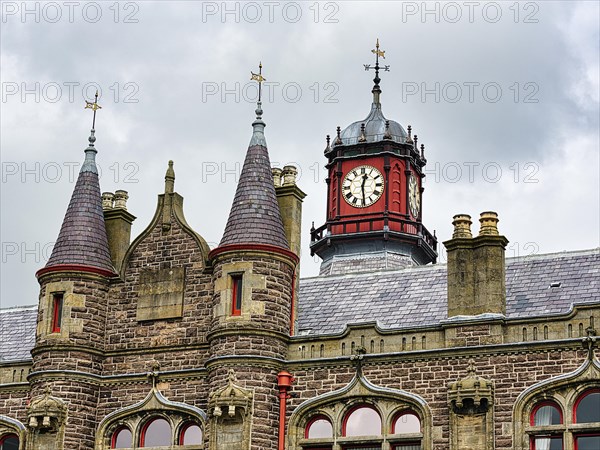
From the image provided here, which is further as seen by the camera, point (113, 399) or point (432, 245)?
point (432, 245)

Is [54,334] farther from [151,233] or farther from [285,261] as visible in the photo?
[285,261]

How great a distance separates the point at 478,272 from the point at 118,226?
11272mm

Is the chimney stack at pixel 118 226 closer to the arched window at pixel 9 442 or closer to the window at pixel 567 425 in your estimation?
the arched window at pixel 9 442

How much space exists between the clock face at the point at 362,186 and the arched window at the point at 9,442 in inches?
694

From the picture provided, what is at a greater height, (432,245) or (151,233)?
(432,245)

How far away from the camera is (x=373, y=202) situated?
4853 centimetres

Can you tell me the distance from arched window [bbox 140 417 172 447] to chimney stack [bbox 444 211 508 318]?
829 cm

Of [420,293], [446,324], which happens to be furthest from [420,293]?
[446,324]

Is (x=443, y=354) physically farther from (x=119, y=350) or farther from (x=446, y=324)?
(x=119, y=350)

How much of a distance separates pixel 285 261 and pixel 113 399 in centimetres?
606

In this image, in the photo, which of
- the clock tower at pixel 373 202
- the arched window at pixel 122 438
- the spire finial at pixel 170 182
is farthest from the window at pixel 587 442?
the clock tower at pixel 373 202

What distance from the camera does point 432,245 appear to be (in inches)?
1943

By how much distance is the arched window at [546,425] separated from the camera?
29453 mm

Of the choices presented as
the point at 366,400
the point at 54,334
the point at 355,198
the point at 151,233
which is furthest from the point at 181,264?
the point at 355,198
